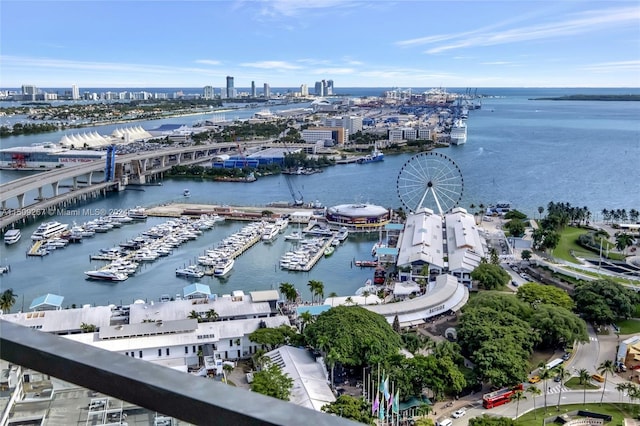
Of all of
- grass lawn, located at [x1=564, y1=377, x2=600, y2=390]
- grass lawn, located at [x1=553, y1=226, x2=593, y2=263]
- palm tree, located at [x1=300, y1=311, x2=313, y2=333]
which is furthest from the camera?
grass lawn, located at [x1=553, y1=226, x2=593, y2=263]

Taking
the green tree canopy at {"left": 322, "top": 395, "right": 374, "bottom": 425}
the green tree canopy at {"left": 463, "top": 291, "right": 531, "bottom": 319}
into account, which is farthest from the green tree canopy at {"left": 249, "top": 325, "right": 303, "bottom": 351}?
the green tree canopy at {"left": 463, "top": 291, "right": 531, "bottom": 319}

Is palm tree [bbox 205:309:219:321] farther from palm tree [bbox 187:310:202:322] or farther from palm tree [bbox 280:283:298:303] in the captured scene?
palm tree [bbox 280:283:298:303]

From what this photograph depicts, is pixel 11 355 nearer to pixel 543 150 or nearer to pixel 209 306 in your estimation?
pixel 209 306

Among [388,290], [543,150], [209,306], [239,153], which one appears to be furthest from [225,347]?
[543,150]

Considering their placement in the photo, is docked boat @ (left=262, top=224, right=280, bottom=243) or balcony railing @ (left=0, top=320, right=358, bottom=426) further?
docked boat @ (left=262, top=224, right=280, bottom=243)

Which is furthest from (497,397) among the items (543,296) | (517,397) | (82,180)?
(82,180)
